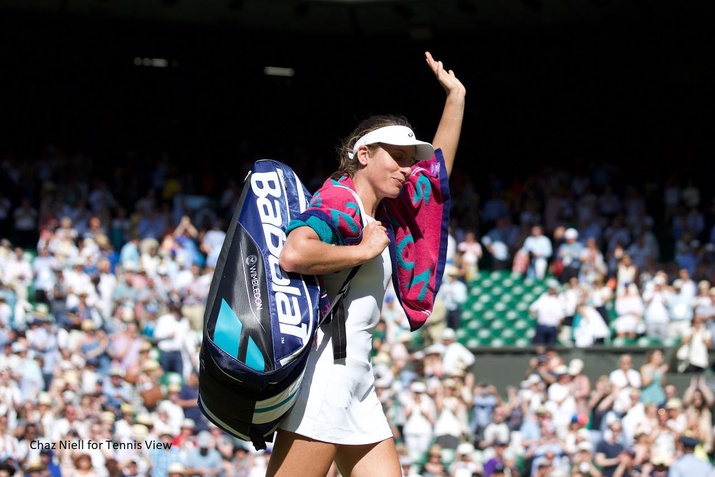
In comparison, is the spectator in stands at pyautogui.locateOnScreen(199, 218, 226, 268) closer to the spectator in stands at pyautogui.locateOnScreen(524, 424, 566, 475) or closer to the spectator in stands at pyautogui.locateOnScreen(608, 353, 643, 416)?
the spectator in stands at pyautogui.locateOnScreen(608, 353, 643, 416)

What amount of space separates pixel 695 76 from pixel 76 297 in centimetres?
1178

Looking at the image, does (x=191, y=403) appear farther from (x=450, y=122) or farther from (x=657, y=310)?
(x=450, y=122)

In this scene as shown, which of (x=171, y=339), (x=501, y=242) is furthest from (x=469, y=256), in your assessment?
(x=171, y=339)

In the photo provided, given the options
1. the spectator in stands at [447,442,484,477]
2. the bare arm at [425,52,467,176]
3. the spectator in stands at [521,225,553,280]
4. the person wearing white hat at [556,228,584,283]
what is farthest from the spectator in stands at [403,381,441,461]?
the bare arm at [425,52,467,176]

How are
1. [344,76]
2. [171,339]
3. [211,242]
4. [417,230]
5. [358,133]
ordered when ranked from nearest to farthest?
[358,133]
[417,230]
[171,339]
[211,242]
[344,76]

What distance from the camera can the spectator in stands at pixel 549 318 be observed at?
13.5 m

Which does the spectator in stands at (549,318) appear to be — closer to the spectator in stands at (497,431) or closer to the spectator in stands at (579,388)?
the spectator in stands at (579,388)

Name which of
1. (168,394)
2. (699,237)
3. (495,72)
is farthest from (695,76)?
(168,394)

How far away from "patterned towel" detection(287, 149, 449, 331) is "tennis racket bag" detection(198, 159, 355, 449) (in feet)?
0.68

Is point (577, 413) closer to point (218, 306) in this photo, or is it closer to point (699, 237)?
point (699, 237)

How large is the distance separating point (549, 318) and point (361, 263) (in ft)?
34.6

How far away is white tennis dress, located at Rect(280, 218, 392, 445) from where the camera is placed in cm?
328

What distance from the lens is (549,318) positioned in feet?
44.3

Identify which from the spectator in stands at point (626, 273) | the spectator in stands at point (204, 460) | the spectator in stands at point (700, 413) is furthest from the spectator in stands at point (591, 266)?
the spectator in stands at point (204, 460)
